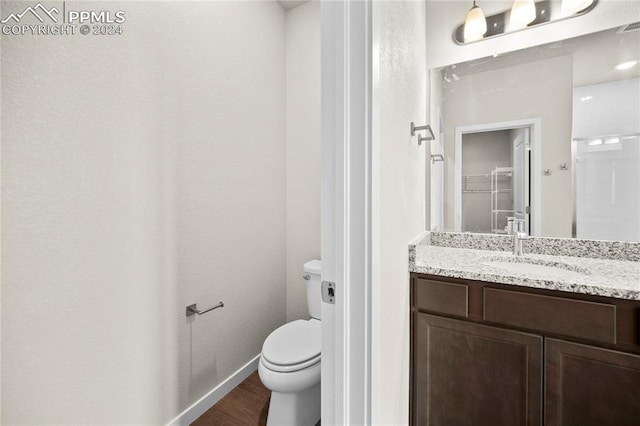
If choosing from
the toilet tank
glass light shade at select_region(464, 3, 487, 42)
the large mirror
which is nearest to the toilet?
the toilet tank

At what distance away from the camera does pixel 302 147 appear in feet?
7.06

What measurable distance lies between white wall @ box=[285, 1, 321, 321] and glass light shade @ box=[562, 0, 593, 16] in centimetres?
139

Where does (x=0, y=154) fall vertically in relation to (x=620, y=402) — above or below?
above

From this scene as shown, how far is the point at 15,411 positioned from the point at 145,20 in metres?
1.49

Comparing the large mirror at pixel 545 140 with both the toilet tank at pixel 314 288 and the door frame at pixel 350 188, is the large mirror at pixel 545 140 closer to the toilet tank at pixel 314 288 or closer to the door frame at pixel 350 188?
the toilet tank at pixel 314 288

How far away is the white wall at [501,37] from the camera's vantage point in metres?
1.39

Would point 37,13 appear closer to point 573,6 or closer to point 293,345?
point 293,345

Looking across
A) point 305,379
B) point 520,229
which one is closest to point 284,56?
point 520,229

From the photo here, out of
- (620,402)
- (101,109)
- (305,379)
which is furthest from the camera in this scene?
(305,379)

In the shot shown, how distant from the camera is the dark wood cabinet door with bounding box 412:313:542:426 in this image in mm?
1089

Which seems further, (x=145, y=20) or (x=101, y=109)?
(x=145, y=20)

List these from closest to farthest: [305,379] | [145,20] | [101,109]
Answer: [101,109] < [145,20] < [305,379]

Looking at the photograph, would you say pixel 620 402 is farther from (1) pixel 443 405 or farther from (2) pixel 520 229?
(2) pixel 520 229

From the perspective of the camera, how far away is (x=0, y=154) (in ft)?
2.83
